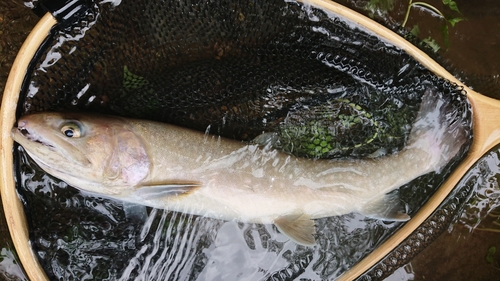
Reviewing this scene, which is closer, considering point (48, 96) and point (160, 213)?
point (48, 96)

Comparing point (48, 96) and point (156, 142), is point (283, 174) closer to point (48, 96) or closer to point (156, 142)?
point (156, 142)

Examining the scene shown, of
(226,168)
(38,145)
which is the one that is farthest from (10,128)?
(226,168)

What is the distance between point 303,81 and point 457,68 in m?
1.08

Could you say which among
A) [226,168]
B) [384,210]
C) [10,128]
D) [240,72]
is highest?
[240,72]

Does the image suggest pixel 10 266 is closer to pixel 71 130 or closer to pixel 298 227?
pixel 71 130

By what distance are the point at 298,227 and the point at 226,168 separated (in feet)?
1.63

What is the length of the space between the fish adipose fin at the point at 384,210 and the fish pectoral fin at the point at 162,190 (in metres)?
0.99

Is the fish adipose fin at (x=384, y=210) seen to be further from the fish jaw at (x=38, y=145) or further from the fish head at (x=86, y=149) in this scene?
the fish jaw at (x=38, y=145)

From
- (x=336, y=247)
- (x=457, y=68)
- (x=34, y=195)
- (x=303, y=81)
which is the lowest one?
(x=336, y=247)

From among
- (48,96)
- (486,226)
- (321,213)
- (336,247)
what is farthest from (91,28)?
(486,226)

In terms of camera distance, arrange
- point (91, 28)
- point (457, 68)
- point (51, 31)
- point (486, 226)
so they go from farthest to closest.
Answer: point (486, 226) < point (457, 68) < point (91, 28) < point (51, 31)

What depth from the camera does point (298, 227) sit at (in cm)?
207

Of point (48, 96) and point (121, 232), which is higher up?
point (48, 96)

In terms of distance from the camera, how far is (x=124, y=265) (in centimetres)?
205
